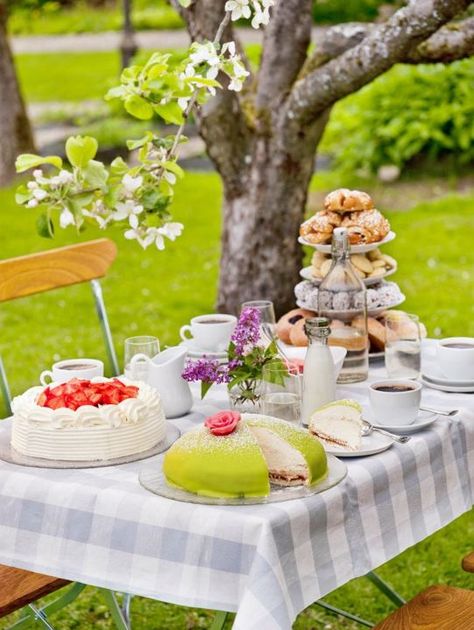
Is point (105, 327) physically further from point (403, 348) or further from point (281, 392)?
point (281, 392)

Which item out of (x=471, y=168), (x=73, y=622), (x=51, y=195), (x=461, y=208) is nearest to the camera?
(x=51, y=195)

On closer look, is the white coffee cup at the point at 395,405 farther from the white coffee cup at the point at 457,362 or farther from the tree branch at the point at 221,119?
the tree branch at the point at 221,119

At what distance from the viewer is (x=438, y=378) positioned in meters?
3.26

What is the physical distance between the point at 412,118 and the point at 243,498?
1047cm

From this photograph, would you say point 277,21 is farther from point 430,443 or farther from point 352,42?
point 430,443

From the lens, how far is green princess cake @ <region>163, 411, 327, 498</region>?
8.14 feet

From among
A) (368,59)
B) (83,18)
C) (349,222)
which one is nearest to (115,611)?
(349,222)

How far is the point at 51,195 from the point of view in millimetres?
2658

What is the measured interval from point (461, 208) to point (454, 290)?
2433mm

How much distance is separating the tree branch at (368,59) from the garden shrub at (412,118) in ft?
20.4

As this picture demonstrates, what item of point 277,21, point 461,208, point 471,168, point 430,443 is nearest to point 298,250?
point 277,21

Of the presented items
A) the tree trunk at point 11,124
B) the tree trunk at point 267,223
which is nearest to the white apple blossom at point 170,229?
the tree trunk at point 267,223

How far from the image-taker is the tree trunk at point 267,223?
6.46m

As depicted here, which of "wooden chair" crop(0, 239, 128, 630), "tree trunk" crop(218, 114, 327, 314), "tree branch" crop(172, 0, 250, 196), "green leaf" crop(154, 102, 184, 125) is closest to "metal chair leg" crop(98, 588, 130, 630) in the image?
"wooden chair" crop(0, 239, 128, 630)
